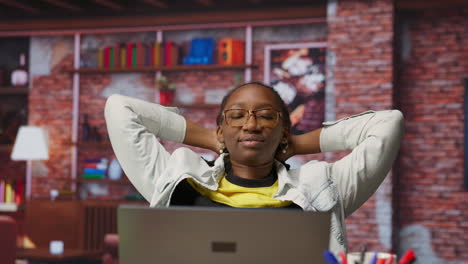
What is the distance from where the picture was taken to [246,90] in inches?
72.7

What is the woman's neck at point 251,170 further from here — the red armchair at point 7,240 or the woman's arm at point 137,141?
the red armchair at point 7,240

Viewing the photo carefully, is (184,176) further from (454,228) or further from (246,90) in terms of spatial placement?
(454,228)

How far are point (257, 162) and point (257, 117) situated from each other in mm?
132

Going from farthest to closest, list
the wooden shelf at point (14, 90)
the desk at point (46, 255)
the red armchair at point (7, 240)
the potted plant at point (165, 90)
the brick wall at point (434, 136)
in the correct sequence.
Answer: the wooden shelf at point (14, 90) → the potted plant at point (165, 90) → the brick wall at point (434, 136) → the desk at point (46, 255) → the red armchair at point (7, 240)

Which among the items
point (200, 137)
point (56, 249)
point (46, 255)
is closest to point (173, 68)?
point (56, 249)

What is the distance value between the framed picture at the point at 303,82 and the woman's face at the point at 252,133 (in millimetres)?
4604

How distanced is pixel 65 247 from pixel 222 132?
17.7 feet

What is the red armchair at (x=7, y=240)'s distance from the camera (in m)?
4.36

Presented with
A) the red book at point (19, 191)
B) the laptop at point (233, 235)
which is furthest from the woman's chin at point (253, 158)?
the red book at point (19, 191)

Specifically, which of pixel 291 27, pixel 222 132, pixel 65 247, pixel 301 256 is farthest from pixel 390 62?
pixel 301 256

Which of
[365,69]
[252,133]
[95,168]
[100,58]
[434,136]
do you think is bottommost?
[95,168]

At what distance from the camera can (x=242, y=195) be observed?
1.85m

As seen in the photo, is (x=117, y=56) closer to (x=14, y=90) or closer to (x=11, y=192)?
(x=14, y=90)

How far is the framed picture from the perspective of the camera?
645 cm
